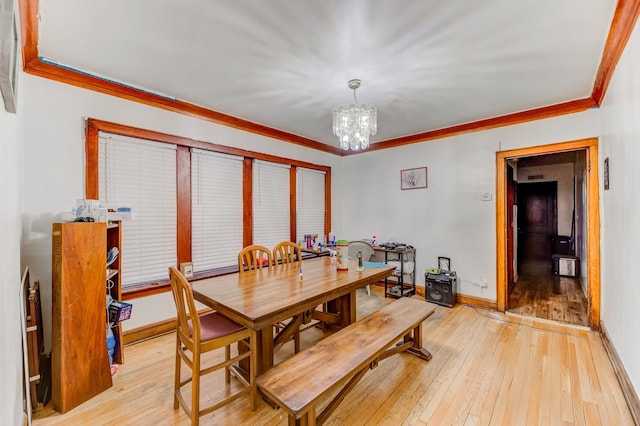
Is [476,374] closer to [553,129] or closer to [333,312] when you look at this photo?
[333,312]

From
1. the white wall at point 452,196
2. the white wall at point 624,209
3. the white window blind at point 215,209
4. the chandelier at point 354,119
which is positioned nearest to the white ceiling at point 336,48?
the chandelier at point 354,119

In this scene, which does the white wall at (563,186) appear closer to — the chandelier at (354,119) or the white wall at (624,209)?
the white wall at (624,209)

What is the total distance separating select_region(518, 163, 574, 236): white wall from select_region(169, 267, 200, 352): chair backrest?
300 inches

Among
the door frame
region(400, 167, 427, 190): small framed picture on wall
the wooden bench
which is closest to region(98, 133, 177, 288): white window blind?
the wooden bench

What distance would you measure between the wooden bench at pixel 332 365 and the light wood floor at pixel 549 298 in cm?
214

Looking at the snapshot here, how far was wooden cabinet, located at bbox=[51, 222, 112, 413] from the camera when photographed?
1.89 metres

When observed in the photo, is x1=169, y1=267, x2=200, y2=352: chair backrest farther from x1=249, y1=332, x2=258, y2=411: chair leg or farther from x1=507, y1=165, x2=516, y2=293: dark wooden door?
x1=507, y1=165, x2=516, y2=293: dark wooden door

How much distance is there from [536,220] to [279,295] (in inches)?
308

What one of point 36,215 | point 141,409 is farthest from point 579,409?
point 36,215

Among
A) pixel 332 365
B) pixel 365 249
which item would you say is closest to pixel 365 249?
pixel 365 249

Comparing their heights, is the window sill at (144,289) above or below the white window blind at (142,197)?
below

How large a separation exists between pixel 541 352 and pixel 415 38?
9.70 feet

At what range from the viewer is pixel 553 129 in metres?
3.30

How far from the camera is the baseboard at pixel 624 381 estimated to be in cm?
176
